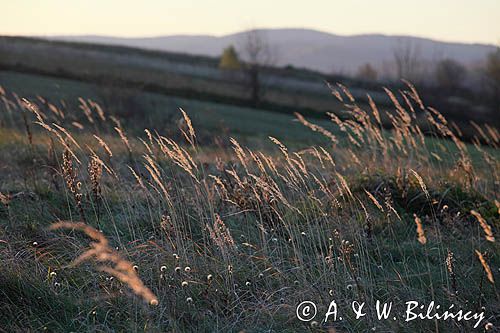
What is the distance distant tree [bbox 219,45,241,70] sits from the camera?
49975 mm

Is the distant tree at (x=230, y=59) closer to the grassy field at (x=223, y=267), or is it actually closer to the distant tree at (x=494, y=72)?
the distant tree at (x=494, y=72)

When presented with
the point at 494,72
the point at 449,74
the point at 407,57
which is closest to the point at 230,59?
the point at 407,57

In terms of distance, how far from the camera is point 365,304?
3.73m

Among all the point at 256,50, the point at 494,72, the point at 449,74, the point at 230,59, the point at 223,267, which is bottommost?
the point at 230,59

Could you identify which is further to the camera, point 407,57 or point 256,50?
point 407,57

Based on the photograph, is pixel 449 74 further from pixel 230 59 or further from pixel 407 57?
pixel 230 59

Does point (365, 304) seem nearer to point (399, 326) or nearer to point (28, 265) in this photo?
point (399, 326)

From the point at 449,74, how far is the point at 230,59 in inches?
729

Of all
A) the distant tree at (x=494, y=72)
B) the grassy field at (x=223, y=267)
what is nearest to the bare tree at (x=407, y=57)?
the distant tree at (x=494, y=72)

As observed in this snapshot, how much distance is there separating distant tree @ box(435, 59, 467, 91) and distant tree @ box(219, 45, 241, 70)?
52.7 feet

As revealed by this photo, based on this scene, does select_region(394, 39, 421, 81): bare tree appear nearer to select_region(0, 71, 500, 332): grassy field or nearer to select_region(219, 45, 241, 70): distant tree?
select_region(219, 45, 241, 70): distant tree

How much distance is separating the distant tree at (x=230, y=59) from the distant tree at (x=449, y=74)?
16.1 metres

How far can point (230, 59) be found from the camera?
169ft

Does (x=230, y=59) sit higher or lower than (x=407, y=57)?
lower
